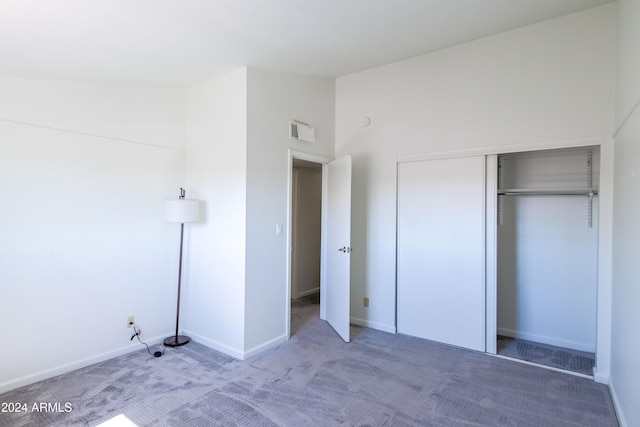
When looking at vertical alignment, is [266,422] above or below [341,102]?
below

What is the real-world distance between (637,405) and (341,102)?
3.67 m

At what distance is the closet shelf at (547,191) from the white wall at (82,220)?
135 inches

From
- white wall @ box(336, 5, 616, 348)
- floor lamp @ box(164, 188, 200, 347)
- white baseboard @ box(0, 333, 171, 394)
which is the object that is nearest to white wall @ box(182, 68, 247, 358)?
floor lamp @ box(164, 188, 200, 347)

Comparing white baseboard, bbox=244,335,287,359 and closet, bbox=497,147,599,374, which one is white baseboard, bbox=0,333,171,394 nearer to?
white baseboard, bbox=244,335,287,359

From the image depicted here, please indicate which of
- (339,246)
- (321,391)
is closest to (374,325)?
(339,246)

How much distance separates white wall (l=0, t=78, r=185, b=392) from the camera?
8.30ft

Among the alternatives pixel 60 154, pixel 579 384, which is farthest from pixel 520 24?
pixel 60 154

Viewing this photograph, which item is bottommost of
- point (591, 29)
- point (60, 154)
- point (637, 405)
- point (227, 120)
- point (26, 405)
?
point (26, 405)

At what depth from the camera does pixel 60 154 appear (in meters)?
2.75

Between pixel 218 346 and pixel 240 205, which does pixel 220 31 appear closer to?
pixel 240 205

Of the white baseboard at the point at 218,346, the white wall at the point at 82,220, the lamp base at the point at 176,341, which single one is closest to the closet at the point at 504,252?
the white baseboard at the point at 218,346

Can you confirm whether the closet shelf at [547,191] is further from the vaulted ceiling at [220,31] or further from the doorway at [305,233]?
the doorway at [305,233]

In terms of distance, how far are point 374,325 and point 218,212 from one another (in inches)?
86.4

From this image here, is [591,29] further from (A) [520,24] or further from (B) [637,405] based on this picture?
(B) [637,405]
